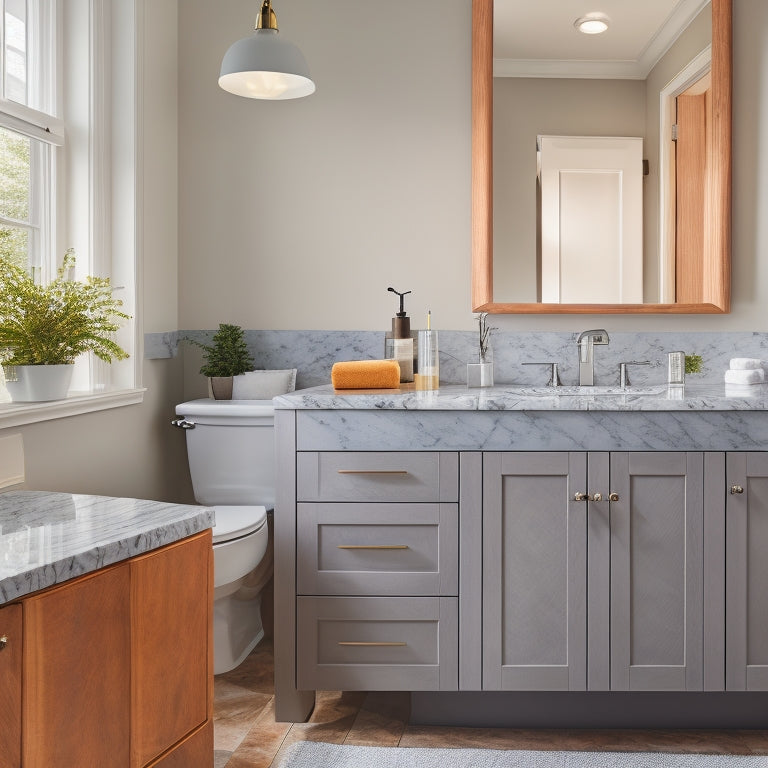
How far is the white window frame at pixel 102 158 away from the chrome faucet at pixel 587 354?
1379mm

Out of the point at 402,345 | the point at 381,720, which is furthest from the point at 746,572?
the point at 402,345

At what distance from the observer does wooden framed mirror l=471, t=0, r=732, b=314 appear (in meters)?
2.32

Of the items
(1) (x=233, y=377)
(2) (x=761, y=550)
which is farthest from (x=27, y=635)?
(2) (x=761, y=550)

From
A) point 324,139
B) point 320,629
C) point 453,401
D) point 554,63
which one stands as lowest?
point 320,629

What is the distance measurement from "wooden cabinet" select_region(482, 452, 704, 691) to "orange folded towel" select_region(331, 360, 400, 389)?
0.41 metres

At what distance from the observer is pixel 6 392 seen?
179 cm

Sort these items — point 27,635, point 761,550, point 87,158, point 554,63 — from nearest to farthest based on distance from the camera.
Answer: point 27,635
point 761,550
point 87,158
point 554,63

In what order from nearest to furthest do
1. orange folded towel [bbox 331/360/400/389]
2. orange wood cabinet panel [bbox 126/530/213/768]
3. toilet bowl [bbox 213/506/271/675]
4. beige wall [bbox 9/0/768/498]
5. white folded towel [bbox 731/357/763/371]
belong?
1. orange wood cabinet panel [bbox 126/530/213/768]
2. toilet bowl [bbox 213/506/271/675]
3. orange folded towel [bbox 331/360/400/389]
4. white folded towel [bbox 731/357/763/371]
5. beige wall [bbox 9/0/768/498]

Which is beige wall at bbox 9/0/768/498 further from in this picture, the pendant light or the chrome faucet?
the pendant light

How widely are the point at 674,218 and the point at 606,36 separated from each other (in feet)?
2.04

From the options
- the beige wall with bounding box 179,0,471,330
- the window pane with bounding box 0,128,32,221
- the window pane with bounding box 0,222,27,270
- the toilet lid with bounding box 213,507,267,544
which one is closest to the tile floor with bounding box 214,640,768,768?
the toilet lid with bounding box 213,507,267,544

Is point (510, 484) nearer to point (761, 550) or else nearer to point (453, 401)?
point (453, 401)

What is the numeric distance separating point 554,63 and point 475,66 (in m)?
0.25

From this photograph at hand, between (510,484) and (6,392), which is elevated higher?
(6,392)
